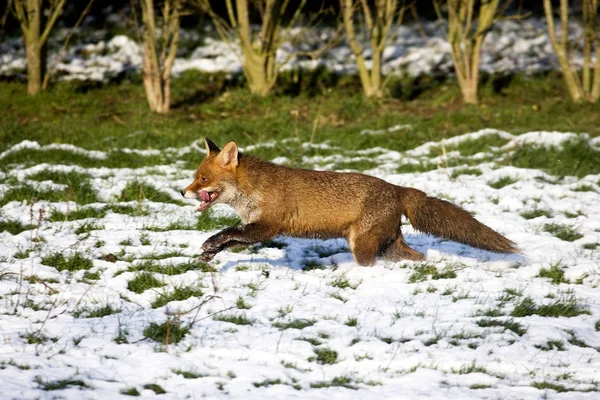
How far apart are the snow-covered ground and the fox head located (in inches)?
464

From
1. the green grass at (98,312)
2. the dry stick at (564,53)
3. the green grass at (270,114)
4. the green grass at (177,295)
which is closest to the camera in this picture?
the green grass at (98,312)

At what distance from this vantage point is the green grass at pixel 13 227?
26.7ft

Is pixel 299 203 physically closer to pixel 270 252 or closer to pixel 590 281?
pixel 270 252

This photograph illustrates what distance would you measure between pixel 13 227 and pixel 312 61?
503 inches

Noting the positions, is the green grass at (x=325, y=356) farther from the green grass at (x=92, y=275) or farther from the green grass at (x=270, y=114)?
the green grass at (x=270, y=114)

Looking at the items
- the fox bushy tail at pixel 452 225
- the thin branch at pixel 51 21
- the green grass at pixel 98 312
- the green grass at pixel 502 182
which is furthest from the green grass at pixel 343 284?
the thin branch at pixel 51 21

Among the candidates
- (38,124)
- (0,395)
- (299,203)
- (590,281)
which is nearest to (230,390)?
(0,395)

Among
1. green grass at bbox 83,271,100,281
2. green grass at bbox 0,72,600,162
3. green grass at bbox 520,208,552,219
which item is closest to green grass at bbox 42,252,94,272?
green grass at bbox 83,271,100,281

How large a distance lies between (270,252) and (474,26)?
1684cm

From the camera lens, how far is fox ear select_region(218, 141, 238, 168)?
7.02m

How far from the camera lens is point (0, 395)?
4.25 m

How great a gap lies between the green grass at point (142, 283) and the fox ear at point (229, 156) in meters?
1.37

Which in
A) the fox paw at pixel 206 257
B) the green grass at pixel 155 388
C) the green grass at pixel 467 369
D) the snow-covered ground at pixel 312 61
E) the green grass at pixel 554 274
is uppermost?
the snow-covered ground at pixel 312 61

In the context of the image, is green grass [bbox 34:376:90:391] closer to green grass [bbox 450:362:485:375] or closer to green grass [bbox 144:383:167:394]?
green grass [bbox 144:383:167:394]
